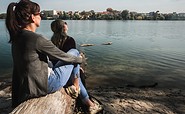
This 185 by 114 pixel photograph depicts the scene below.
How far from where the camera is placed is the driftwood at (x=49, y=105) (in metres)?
4.08

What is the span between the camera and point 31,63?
409cm

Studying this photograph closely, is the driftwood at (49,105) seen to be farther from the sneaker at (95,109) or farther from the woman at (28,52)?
the sneaker at (95,109)

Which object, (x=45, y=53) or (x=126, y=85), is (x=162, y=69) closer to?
(x=126, y=85)

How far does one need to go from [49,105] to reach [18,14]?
6.12 ft

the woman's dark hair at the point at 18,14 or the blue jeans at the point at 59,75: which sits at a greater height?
the woman's dark hair at the point at 18,14

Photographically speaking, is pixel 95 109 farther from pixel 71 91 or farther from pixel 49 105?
pixel 49 105

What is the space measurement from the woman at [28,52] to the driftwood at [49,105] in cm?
15

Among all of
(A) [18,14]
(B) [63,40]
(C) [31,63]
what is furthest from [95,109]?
(A) [18,14]

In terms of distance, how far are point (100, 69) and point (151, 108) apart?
29.5 feet

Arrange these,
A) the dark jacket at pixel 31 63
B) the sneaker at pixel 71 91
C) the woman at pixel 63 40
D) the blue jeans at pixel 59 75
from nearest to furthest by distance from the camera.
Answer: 1. the dark jacket at pixel 31 63
2. the blue jeans at pixel 59 75
3. the sneaker at pixel 71 91
4. the woman at pixel 63 40

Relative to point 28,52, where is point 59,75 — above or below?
below

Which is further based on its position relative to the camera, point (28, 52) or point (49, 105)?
point (49, 105)

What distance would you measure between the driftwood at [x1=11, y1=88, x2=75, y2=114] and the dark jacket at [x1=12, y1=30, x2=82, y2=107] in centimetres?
15

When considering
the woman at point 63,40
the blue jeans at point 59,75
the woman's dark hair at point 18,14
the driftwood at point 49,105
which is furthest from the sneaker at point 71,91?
the woman's dark hair at point 18,14
